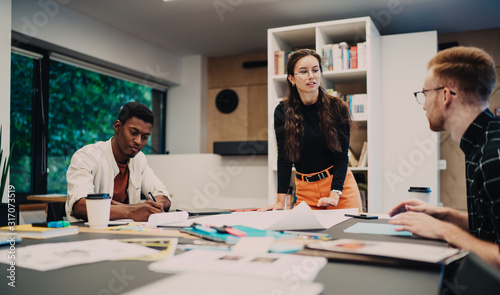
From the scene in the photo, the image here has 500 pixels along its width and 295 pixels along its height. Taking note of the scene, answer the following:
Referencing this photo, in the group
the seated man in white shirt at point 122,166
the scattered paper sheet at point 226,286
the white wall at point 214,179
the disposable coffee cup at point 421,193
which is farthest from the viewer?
the white wall at point 214,179

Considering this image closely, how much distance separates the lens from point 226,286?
612 mm

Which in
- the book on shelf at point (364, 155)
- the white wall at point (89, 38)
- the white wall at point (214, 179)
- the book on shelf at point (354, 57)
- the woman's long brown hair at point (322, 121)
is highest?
the white wall at point (89, 38)

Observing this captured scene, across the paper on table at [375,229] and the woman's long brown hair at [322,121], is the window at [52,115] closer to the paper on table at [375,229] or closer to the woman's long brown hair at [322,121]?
the woman's long brown hair at [322,121]

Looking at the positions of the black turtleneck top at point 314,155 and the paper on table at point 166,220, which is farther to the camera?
the black turtleneck top at point 314,155

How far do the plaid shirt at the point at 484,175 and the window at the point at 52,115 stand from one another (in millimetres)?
3913

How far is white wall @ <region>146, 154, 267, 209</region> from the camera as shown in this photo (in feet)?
14.5

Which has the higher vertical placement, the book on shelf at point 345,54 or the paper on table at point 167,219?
the book on shelf at point 345,54

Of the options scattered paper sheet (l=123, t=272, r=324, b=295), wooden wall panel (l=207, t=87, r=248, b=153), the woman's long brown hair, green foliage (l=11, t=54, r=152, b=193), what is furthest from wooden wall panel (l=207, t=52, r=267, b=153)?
scattered paper sheet (l=123, t=272, r=324, b=295)

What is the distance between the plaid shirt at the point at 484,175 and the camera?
0.92m

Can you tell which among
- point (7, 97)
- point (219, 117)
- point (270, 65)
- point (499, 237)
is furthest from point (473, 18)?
point (7, 97)

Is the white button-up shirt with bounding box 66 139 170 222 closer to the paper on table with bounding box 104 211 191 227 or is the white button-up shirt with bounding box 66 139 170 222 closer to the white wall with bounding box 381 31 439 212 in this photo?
the paper on table with bounding box 104 211 191 227

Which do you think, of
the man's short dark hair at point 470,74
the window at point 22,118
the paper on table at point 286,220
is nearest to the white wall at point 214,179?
the window at point 22,118

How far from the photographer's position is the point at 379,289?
646mm

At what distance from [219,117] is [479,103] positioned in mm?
4848
